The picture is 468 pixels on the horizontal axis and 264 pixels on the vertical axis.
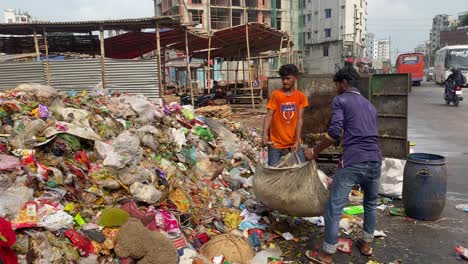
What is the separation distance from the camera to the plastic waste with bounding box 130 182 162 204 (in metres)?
4.09

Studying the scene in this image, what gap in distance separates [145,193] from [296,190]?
5.11ft

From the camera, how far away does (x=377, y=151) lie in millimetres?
3584

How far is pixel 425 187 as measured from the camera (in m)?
4.50

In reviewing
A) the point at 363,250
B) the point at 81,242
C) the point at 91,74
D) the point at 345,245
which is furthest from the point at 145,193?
the point at 91,74

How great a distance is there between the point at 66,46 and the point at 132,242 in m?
12.4

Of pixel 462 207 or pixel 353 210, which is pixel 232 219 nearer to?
pixel 353 210

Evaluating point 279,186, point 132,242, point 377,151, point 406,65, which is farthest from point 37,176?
point 406,65

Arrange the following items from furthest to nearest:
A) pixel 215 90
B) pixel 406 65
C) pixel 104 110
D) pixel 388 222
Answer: pixel 406 65 < pixel 215 90 < pixel 104 110 < pixel 388 222

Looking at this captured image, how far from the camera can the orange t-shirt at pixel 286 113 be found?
4469mm

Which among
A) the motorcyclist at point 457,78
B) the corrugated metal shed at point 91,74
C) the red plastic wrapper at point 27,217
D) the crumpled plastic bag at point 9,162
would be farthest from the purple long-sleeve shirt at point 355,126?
the motorcyclist at point 457,78

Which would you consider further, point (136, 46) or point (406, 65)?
point (406, 65)

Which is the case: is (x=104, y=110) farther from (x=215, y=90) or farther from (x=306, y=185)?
(x=215, y=90)

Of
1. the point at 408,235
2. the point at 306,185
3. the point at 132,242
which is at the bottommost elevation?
the point at 408,235

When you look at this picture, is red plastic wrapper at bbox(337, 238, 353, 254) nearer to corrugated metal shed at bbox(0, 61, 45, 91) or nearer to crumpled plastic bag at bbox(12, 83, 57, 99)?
crumpled plastic bag at bbox(12, 83, 57, 99)
